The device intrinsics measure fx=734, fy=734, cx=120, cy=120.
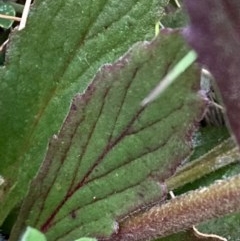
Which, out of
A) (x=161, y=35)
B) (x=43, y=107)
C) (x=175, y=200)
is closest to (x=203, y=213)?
(x=175, y=200)

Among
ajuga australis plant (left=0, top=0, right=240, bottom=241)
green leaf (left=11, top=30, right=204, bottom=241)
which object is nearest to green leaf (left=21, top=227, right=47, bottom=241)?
ajuga australis plant (left=0, top=0, right=240, bottom=241)

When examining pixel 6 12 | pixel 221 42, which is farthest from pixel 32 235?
pixel 6 12

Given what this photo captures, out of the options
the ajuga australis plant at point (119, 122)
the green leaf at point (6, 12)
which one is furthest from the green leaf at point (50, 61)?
the green leaf at point (6, 12)

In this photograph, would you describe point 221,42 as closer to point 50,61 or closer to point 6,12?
point 50,61

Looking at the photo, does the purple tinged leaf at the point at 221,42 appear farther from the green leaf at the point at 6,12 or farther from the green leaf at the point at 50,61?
the green leaf at the point at 6,12

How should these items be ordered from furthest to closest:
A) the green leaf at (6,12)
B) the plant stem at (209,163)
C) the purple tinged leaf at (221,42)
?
1. the green leaf at (6,12)
2. the plant stem at (209,163)
3. the purple tinged leaf at (221,42)
